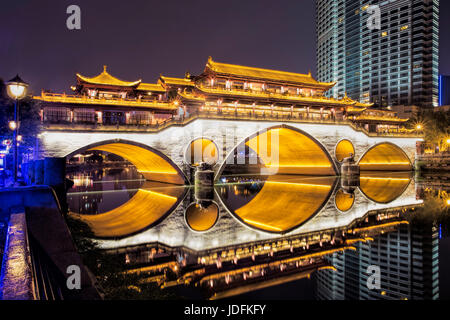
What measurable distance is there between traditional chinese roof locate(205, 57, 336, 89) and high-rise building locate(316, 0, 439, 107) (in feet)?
160

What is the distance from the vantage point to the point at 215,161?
25.2 m

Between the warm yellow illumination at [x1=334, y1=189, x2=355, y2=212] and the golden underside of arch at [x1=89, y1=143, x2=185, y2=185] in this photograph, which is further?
the golden underside of arch at [x1=89, y1=143, x2=185, y2=185]

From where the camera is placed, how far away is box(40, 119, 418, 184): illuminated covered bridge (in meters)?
23.7

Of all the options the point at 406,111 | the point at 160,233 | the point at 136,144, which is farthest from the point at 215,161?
the point at 406,111

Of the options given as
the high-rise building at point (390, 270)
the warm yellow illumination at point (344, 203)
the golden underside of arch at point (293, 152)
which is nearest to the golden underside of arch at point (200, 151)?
the golden underside of arch at point (293, 152)

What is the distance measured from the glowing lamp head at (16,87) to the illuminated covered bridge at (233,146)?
14430mm

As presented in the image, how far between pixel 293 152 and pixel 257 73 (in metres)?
10.8

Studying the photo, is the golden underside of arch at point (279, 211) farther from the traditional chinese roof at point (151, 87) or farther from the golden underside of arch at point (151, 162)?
the traditional chinese roof at point (151, 87)

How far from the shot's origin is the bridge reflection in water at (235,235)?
253 inches

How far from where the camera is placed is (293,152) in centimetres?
3628

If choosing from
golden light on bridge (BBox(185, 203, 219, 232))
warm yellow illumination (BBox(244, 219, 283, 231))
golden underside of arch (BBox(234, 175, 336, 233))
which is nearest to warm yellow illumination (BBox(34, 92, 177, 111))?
golden underside of arch (BBox(234, 175, 336, 233))

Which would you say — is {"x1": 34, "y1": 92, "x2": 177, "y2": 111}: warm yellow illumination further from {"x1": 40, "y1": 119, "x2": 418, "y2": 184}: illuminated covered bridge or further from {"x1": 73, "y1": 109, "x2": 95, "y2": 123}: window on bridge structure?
{"x1": 40, "y1": 119, "x2": 418, "y2": 184}: illuminated covered bridge

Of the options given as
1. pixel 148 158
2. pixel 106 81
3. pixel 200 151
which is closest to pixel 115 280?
pixel 200 151

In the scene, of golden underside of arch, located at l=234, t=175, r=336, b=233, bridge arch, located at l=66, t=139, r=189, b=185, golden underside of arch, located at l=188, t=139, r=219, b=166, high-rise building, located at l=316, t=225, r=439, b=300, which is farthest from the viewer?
golden underside of arch, located at l=188, t=139, r=219, b=166
